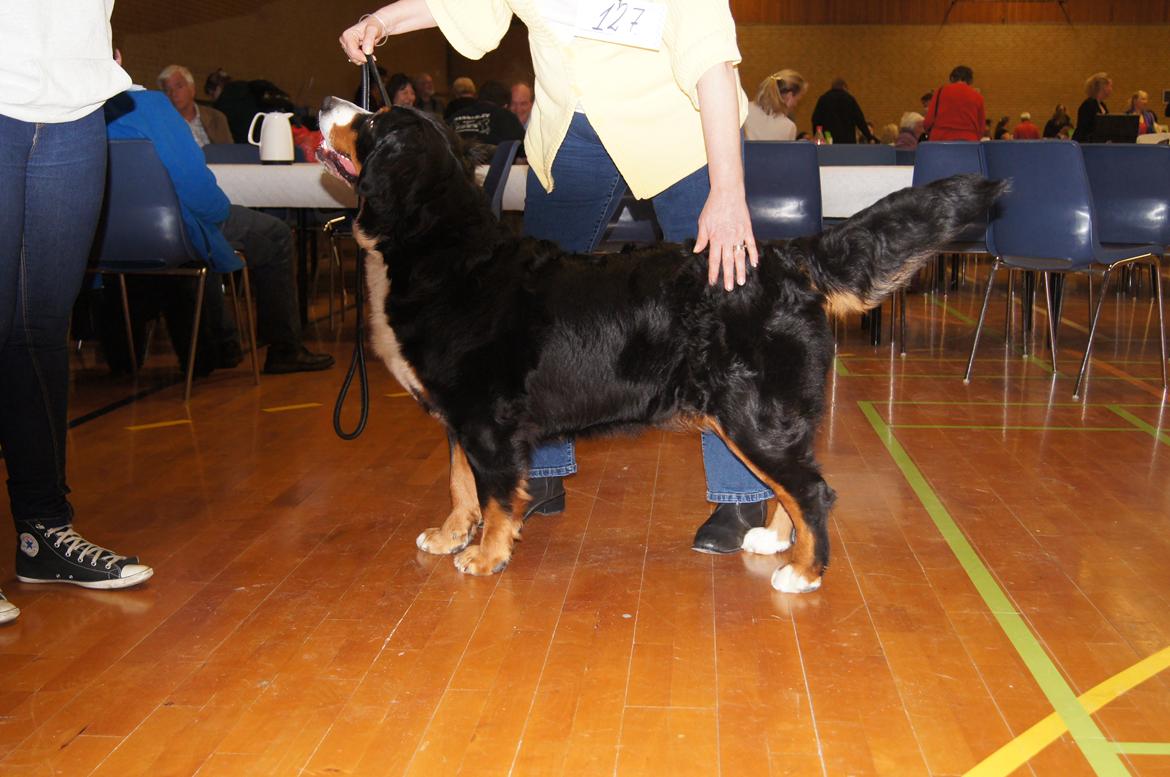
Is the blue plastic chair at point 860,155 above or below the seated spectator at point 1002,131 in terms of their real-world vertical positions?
below

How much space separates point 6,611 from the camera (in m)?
2.57

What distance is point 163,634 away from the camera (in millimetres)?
2523

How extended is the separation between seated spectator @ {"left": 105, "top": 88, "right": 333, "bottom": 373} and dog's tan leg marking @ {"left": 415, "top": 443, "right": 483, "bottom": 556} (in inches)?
94.3

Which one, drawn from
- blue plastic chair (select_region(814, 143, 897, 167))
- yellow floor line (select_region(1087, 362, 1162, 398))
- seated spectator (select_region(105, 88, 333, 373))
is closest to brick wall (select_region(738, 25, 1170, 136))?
blue plastic chair (select_region(814, 143, 897, 167))

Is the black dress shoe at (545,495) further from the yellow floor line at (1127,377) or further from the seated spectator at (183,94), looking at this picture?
the seated spectator at (183,94)

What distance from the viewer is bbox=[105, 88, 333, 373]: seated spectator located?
474cm

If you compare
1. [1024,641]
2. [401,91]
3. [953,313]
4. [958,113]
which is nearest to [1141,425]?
[1024,641]

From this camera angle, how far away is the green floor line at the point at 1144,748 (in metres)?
1.97

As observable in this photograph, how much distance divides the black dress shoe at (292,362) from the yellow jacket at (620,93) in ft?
10.4

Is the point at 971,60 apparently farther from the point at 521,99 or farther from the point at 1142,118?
the point at 521,99

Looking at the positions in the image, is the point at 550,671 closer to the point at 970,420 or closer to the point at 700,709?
the point at 700,709

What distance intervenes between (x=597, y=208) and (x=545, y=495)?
0.94m

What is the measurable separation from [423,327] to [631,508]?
107 cm

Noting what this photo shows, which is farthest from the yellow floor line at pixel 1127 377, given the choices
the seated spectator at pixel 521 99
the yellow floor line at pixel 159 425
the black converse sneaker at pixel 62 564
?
the seated spectator at pixel 521 99
